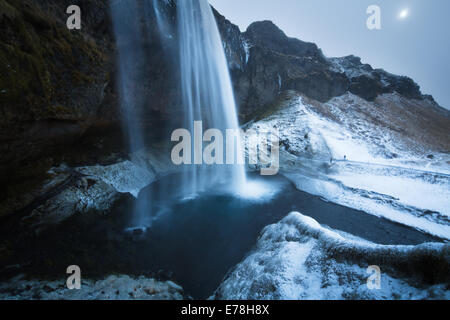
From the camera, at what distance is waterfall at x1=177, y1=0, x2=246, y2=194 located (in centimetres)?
1816

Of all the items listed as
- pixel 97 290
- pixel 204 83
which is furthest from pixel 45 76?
pixel 204 83

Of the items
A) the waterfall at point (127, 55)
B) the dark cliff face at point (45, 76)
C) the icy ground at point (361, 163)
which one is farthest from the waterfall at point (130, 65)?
the icy ground at point (361, 163)

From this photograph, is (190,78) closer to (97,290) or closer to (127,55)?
(127,55)

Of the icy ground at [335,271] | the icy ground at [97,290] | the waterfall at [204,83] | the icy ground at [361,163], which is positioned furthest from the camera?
the waterfall at [204,83]

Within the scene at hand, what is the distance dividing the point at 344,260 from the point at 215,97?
77.6ft

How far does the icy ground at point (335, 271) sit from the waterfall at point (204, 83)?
11.9 meters

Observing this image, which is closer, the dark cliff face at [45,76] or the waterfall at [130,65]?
the dark cliff face at [45,76]

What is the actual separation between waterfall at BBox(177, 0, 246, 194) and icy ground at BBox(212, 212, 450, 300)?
467 inches

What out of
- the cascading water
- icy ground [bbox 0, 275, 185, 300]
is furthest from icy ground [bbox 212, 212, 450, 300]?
the cascading water

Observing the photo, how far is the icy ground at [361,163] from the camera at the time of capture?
43.0 ft

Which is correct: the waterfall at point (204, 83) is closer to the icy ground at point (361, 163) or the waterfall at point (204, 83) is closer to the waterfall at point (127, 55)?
the waterfall at point (127, 55)

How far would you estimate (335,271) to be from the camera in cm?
455
